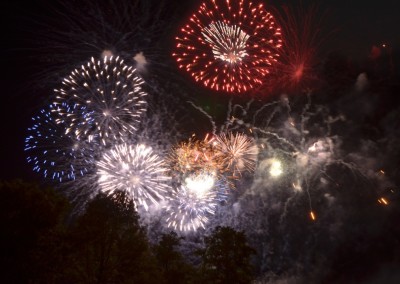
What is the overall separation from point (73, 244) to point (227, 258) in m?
8.49

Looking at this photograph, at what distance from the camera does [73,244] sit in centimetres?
1819

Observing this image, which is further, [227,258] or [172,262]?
[172,262]

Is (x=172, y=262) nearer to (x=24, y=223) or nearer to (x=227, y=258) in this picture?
(x=227, y=258)

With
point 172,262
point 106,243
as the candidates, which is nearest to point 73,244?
point 106,243

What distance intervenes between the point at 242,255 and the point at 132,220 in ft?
22.6

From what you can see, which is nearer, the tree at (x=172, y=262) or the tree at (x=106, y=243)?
the tree at (x=106, y=243)

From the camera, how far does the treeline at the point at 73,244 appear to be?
54.4ft

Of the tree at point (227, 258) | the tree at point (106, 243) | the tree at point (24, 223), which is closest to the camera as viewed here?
the tree at point (24, 223)

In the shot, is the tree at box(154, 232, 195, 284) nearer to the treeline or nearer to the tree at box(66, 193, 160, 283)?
the treeline

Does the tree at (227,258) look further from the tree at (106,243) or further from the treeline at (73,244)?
the tree at (106,243)

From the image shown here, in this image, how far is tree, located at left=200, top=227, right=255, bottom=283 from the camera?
2130cm

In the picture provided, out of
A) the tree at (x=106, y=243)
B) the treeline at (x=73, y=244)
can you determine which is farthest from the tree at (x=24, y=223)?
the tree at (x=106, y=243)

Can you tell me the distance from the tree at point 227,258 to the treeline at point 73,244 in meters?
0.05

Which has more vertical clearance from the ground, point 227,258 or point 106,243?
point 227,258
